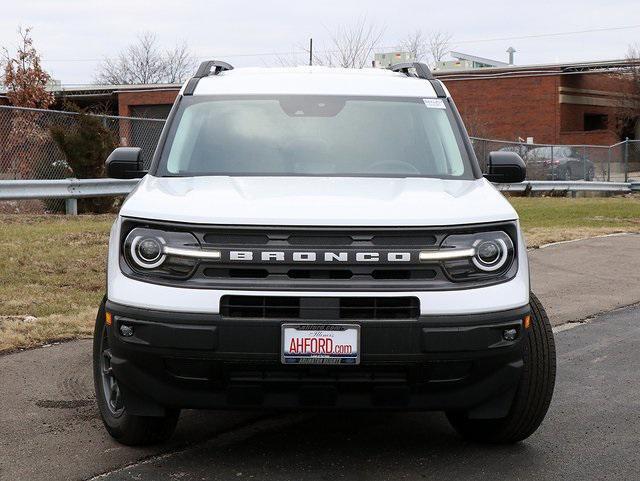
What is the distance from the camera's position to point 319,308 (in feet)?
13.8

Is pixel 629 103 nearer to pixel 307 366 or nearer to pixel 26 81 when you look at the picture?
pixel 26 81

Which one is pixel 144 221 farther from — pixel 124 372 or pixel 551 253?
pixel 551 253

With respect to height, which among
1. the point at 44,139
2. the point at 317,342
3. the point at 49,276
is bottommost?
the point at 49,276

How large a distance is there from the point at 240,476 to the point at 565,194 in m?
27.0

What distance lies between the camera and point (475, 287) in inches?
171

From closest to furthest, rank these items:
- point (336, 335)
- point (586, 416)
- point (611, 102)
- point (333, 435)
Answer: point (336, 335), point (333, 435), point (586, 416), point (611, 102)

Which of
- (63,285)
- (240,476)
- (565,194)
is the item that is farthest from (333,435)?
(565,194)

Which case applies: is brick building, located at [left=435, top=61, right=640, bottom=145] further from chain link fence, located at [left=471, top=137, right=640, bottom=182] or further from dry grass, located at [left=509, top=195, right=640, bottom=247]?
dry grass, located at [left=509, top=195, right=640, bottom=247]

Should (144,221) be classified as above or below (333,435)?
above

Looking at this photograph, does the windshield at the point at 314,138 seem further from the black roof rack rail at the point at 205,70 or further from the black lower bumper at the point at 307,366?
the black lower bumper at the point at 307,366

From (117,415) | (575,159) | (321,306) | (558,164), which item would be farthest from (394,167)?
(575,159)

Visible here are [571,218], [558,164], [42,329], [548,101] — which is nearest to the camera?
[42,329]

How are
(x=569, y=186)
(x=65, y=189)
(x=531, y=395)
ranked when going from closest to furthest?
(x=531, y=395), (x=65, y=189), (x=569, y=186)

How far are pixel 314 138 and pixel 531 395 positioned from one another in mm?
1888
